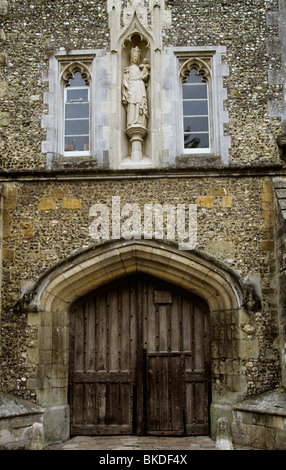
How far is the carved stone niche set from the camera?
747 cm

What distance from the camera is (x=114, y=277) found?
7.32 m

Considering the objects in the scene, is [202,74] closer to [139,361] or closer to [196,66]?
[196,66]

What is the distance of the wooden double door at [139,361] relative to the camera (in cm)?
722

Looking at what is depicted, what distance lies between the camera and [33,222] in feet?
23.8

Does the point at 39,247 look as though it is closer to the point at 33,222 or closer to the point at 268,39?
the point at 33,222

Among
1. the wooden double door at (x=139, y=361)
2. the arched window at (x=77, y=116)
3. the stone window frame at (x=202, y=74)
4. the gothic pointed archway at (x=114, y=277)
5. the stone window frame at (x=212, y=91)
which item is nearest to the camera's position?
the gothic pointed archway at (x=114, y=277)

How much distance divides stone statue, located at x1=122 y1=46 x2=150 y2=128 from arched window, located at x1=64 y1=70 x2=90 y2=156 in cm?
64

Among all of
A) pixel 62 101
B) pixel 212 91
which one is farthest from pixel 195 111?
pixel 62 101

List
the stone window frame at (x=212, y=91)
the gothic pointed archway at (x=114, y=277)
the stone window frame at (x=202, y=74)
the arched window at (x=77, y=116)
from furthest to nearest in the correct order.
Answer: the arched window at (x=77, y=116) < the stone window frame at (x=202, y=74) < the stone window frame at (x=212, y=91) < the gothic pointed archway at (x=114, y=277)

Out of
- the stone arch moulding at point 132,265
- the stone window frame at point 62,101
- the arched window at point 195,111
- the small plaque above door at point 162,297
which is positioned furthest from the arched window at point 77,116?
the small plaque above door at point 162,297

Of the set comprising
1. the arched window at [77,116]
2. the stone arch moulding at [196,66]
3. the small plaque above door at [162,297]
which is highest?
the stone arch moulding at [196,66]

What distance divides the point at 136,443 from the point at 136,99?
480 centimetres

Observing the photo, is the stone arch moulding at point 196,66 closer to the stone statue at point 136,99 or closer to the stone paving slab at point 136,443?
the stone statue at point 136,99
